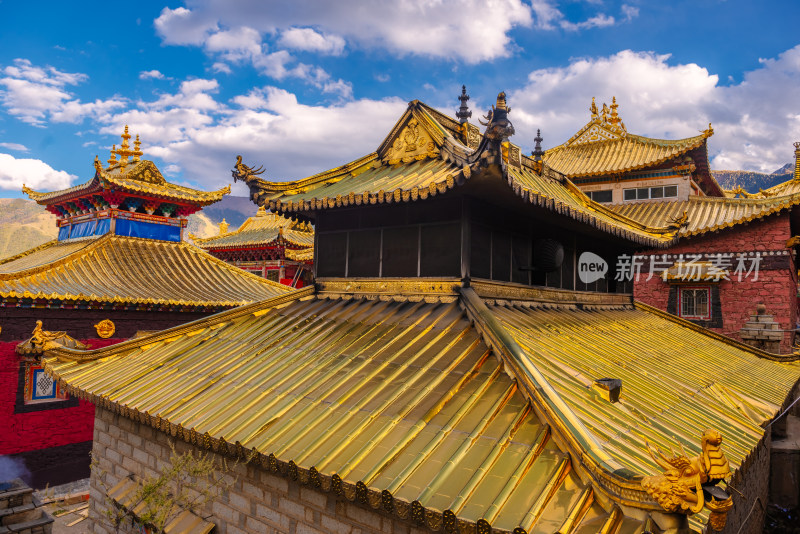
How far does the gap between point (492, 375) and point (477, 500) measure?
165 centimetres

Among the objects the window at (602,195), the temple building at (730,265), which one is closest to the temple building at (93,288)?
the temple building at (730,265)

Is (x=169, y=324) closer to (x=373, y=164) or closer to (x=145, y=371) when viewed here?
(x=145, y=371)

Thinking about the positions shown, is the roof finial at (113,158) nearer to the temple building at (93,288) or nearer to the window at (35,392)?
the temple building at (93,288)

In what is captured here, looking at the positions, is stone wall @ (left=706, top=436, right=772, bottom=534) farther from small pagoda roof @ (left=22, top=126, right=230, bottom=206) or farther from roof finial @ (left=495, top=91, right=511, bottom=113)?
small pagoda roof @ (left=22, top=126, right=230, bottom=206)

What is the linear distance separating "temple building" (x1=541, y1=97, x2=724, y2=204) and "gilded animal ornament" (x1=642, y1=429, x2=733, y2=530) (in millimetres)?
24791

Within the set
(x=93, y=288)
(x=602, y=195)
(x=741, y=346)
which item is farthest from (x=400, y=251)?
(x=602, y=195)

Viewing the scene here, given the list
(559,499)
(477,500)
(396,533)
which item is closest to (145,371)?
(396,533)

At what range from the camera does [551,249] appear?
8.52m

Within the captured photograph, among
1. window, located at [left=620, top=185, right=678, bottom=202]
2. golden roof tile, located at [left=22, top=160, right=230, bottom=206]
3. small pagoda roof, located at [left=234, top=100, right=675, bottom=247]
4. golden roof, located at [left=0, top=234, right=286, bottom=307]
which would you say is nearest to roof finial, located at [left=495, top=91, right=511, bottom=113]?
small pagoda roof, located at [left=234, top=100, right=675, bottom=247]

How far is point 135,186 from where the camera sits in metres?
16.9

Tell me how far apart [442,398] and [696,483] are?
2.41 m

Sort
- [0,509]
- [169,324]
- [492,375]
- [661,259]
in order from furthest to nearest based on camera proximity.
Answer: [661,259], [169,324], [0,509], [492,375]

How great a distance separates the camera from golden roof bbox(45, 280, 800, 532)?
3555 mm

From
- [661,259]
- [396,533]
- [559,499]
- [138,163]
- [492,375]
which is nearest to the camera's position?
[559,499]
